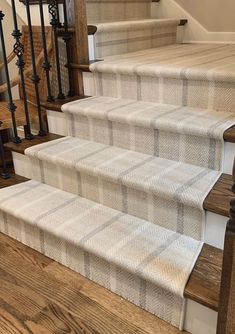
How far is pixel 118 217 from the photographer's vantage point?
1.49m

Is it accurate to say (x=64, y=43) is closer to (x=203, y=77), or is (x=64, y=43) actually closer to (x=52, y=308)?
(x=203, y=77)

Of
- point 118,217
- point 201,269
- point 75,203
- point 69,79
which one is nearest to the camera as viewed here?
point 201,269

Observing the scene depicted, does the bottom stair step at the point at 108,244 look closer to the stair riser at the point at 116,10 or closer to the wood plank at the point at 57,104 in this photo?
the wood plank at the point at 57,104

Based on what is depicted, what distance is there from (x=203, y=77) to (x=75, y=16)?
0.84 meters

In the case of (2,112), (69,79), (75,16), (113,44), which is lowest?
(2,112)

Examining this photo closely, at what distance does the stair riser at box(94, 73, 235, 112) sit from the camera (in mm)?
1537

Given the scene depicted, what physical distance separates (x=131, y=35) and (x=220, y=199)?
1.47 meters

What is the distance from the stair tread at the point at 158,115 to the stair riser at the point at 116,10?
2.51 ft

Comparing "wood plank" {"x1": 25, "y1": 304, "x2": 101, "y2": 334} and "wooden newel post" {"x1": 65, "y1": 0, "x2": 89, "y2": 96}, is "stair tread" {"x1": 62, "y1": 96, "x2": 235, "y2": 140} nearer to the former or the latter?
"wooden newel post" {"x1": 65, "y1": 0, "x2": 89, "y2": 96}

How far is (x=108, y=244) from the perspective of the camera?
4.38ft

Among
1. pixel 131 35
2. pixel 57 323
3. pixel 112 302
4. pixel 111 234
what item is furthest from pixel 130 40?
pixel 57 323

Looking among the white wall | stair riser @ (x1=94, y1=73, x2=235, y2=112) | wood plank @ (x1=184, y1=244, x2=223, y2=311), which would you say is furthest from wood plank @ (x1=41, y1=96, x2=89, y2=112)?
wood plank @ (x1=184, y1=244, x2=223, y2=311)

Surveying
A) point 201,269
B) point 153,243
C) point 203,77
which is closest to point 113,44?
point 203,77

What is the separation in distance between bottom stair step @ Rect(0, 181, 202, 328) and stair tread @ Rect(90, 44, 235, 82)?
69 centimetres
